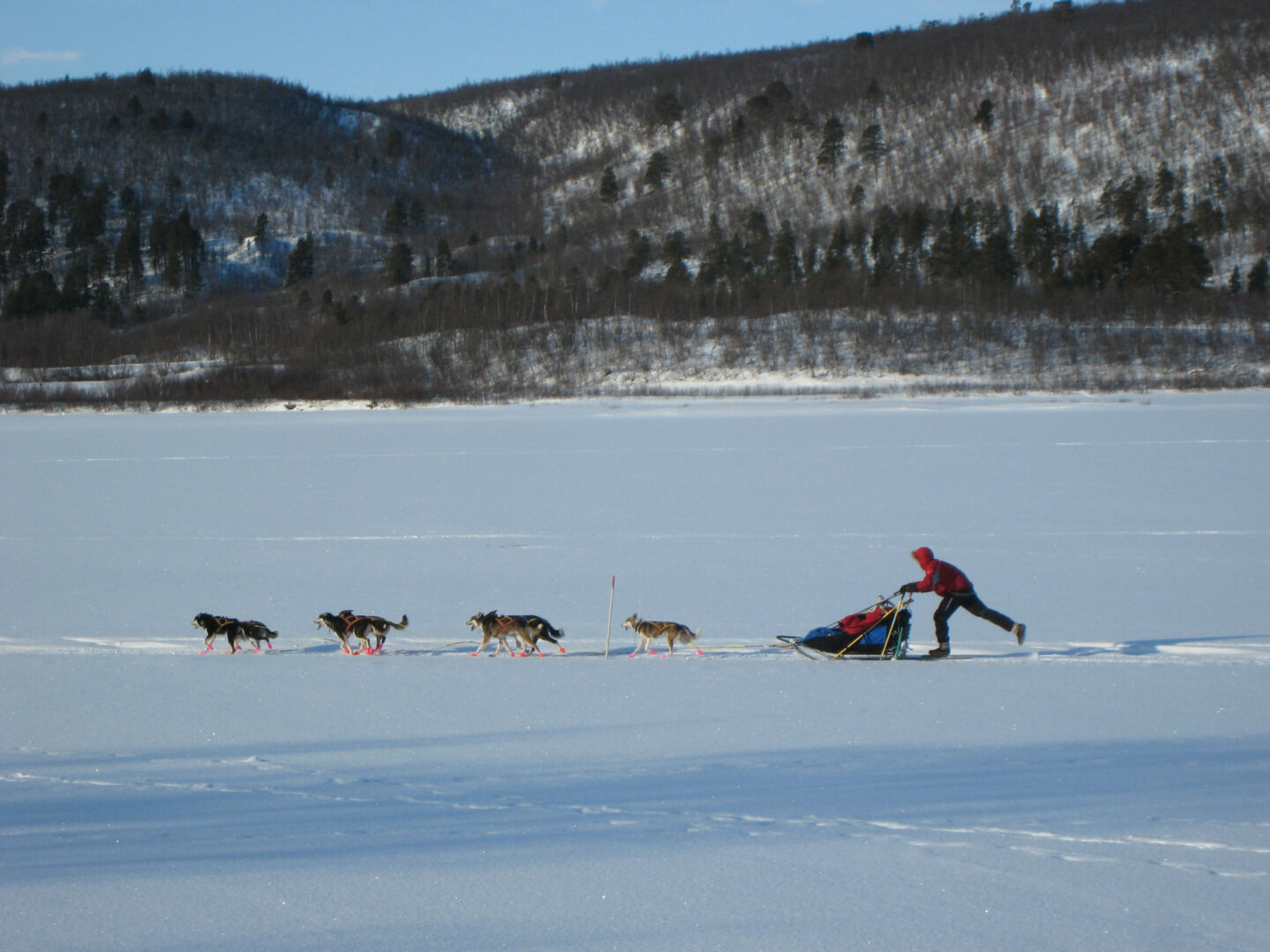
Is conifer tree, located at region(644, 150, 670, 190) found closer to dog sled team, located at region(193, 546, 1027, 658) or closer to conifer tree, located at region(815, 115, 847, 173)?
conifer tree, located at region(815, 115, 847, 173)

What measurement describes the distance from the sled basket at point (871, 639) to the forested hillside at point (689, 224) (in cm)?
3863

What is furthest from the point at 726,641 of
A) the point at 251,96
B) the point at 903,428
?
the point at 251,96

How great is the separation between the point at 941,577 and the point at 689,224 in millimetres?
77918

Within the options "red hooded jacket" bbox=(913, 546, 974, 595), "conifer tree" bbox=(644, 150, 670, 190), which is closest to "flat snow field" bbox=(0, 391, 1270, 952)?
"red hooded jacket" bbox=(913, 546, 974, 595)

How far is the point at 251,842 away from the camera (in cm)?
429

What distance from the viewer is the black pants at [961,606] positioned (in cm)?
727

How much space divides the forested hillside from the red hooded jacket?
38735mm

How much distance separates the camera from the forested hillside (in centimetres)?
5172

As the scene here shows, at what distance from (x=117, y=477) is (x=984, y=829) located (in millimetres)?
19218

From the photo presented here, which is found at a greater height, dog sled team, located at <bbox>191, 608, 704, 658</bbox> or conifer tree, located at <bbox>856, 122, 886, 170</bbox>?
conifer tree, located at <bbox>856, 122, 886, 170</bbox>

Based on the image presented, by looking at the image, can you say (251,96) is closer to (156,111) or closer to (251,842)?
(156,111)

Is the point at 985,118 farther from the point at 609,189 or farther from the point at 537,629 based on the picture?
the point at 537,629

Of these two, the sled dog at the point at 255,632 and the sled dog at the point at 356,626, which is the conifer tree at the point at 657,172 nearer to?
the sled dog at the point at 356,626

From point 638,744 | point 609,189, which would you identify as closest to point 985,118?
point 609,189
